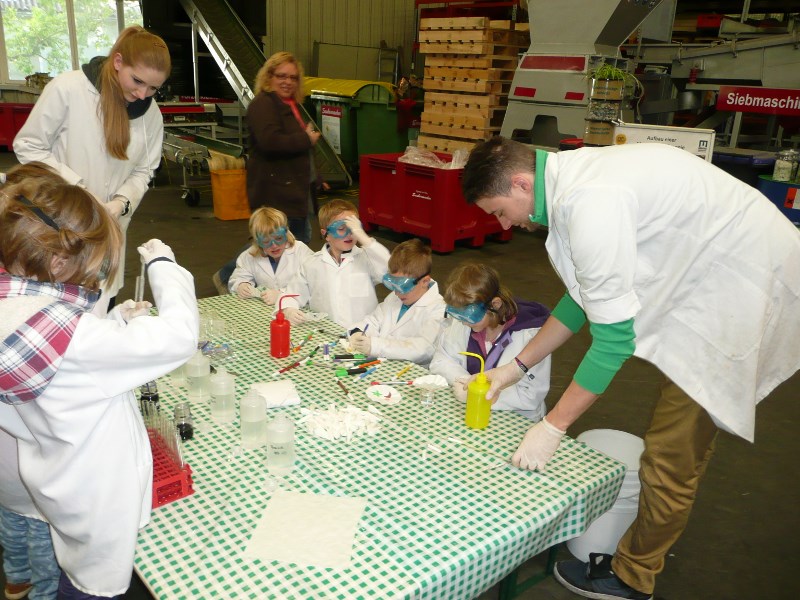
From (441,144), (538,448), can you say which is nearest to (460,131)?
(441,144)

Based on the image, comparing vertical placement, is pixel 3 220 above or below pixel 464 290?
above

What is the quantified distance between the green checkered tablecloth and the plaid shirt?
50 cm

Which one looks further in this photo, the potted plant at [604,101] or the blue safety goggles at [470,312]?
the potted plant at [604,101]

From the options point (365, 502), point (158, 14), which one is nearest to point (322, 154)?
point (158, 14)

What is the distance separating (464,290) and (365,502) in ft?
3.24

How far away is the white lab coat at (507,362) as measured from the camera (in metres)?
2.43

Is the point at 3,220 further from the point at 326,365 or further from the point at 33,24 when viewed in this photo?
the point at 33,24

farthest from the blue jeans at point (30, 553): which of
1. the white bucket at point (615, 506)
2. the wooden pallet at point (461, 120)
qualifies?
the wooden pallet at point (461, 120)

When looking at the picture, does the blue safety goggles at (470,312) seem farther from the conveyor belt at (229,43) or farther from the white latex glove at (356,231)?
the conveyor belt at (229,43)

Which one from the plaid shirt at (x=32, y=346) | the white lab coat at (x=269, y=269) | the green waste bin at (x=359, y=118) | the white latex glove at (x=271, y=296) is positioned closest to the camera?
the plaid shirt at (x=32, y=346)

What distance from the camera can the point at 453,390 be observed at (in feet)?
7.74

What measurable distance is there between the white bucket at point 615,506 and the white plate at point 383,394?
730 millimetres

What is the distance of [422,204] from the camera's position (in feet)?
22.7

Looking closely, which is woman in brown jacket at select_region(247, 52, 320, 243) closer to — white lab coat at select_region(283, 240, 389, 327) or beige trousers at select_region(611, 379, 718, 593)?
white lab coat at select_region(283, 240, 389, 327)
